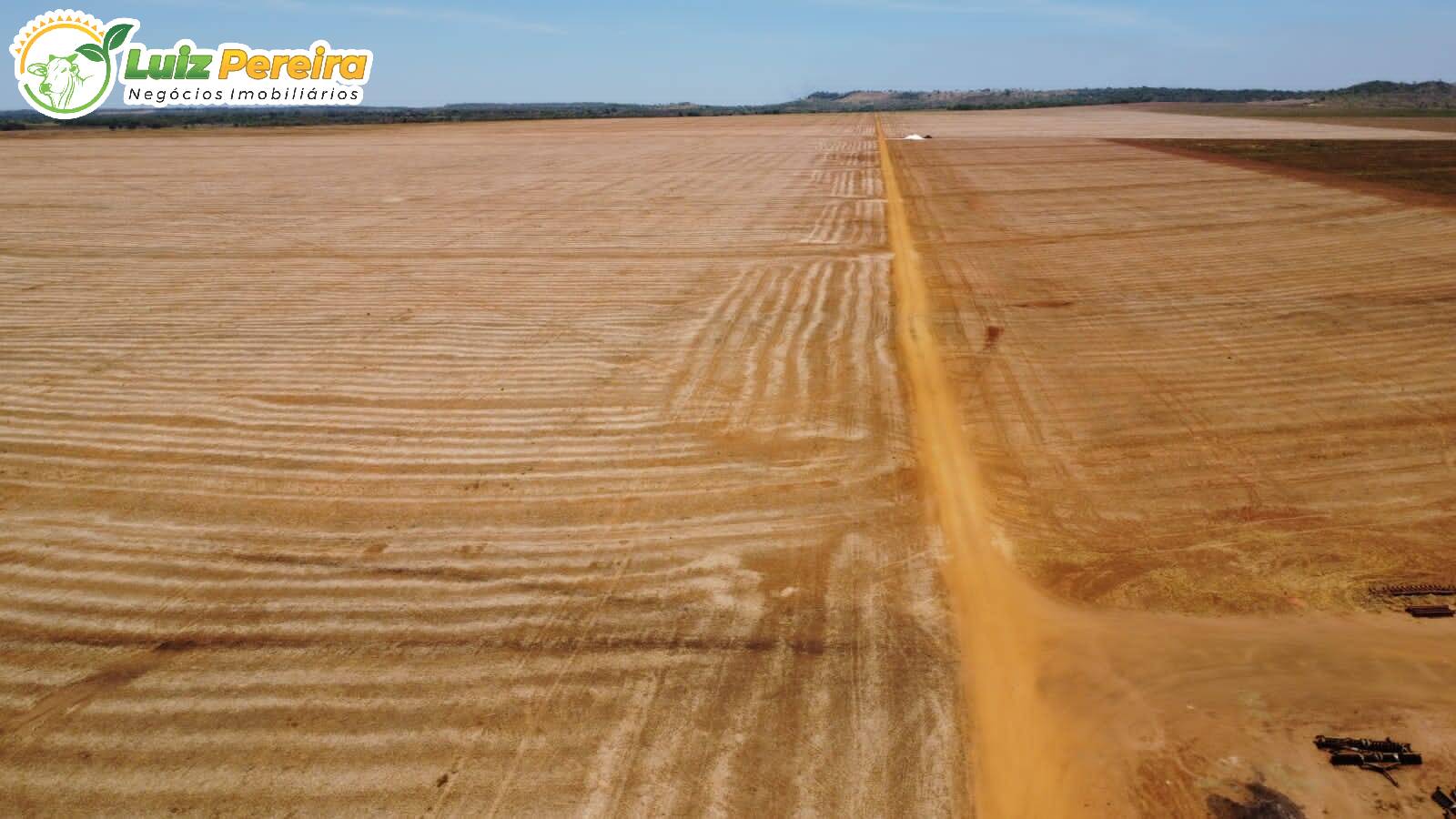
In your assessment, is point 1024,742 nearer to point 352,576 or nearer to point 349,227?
point 352,576

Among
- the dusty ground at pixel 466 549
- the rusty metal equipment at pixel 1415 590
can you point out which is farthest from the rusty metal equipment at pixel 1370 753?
the dusty ground at pixel 466 549

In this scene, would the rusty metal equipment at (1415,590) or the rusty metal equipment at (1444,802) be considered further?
the rusty metal equipment at (1415,590)

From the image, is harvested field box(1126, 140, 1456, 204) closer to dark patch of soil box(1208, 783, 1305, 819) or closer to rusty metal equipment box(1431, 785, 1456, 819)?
rusty metal equipment box(1431, 785, 1456, 819)

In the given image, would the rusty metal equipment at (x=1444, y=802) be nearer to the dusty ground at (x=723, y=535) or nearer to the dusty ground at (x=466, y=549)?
the dusty ground at (x=723, y=535)

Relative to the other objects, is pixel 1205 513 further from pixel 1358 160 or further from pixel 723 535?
pixel 1358 160

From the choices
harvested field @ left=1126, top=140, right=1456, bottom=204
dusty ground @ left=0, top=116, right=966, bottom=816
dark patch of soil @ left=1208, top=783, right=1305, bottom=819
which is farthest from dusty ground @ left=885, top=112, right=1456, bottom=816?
harvested field @ left=1126, top=140, right=1456, bottom=204

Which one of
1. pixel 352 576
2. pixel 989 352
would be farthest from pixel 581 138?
pixel 352 576
